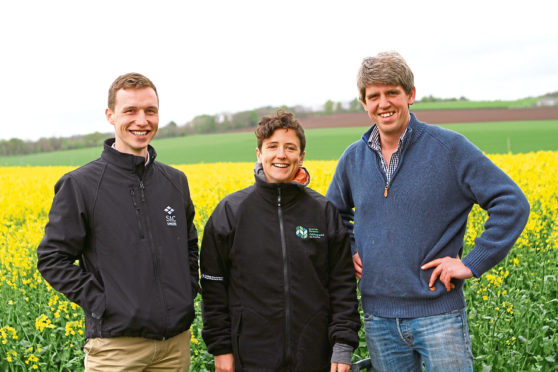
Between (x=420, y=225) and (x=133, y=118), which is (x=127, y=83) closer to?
(x=133, y=118)

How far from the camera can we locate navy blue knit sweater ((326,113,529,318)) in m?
2.82

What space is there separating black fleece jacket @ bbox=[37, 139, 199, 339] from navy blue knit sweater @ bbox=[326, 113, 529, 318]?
1125 millimetres

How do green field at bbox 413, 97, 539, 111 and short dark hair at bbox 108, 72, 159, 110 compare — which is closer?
short dark hair at bbox 108, 72, 159, 110

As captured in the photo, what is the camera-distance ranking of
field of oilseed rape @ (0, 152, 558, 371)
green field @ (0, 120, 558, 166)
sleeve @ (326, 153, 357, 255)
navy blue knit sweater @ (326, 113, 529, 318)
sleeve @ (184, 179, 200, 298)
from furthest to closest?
green field @ (0, 120, 558, 166) → field of oilseed rape @ (0, 152, 558, 371) → sleeve @ (326, 153, 357, 255) → sleeve @ (184, 179, 200, 298) → navy blue knit sweater @ (326, 113, 529, 318)

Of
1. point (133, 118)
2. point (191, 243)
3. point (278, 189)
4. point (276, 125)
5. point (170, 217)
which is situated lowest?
point (191, 243)

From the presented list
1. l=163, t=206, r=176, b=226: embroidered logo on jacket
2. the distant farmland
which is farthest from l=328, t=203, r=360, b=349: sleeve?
the distant farmland

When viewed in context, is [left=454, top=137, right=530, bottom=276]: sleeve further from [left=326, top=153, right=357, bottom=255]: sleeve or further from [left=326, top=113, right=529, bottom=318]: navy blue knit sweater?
[left=326, top=153, right=357, bottom=255]: sleeve

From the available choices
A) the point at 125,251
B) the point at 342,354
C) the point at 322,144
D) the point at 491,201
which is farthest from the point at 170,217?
the point at 322,144

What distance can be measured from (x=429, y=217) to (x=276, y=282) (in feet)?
3.02

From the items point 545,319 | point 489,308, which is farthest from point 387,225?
point 545,319

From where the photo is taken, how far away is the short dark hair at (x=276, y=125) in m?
2.97

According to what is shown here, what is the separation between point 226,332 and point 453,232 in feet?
4.54

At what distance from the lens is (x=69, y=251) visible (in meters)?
2.76

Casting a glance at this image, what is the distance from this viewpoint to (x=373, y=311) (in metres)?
3.05
